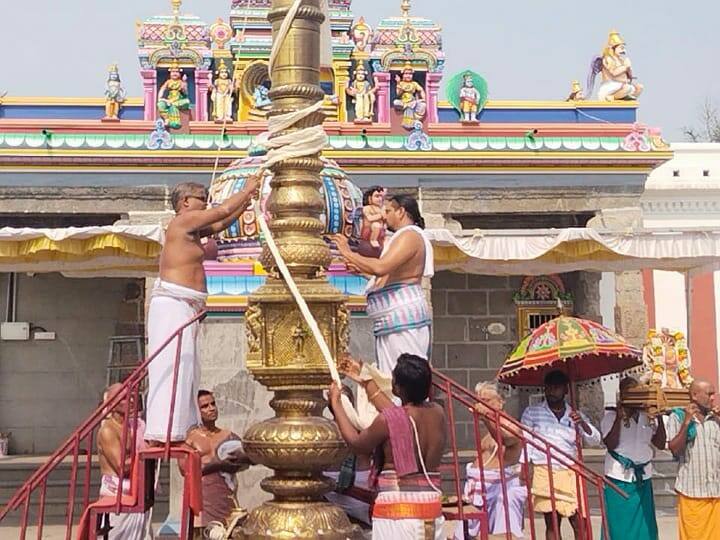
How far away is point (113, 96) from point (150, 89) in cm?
55

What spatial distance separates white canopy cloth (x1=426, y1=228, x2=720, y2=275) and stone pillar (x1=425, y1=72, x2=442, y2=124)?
3574mm

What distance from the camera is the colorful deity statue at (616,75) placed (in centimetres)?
1438

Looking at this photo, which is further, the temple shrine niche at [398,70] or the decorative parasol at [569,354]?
the temple shrine niche at [398,70]

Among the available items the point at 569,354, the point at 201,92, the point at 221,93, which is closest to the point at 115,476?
the point at 569,354

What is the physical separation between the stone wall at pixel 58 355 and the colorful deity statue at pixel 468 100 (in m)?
5.32

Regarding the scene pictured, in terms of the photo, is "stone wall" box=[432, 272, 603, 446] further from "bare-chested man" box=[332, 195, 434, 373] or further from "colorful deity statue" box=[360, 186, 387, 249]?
"bare-chested man" box=[332, 195, 434, 373]

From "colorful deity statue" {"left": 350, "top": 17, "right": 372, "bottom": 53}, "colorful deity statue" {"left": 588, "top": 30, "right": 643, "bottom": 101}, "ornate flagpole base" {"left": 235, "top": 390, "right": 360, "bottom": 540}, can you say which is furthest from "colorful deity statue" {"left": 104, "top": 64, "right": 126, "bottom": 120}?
"ornate flagpole base" {"left": 235, "top": 390, "right": 360, "bottom": 540}

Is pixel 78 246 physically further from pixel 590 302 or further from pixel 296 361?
pixel 590 302

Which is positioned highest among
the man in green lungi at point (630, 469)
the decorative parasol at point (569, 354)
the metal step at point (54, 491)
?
the decorative parasol at point (569, 354)

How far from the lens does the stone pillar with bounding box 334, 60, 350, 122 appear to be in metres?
14.2

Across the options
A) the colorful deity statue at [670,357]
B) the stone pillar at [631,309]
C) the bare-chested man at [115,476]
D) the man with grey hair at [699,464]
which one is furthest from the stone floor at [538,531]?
the colorful deity statue at [670,357]

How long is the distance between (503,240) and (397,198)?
5.66 meters

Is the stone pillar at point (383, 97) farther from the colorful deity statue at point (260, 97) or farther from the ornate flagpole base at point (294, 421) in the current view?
the ornate flagpole base at point (294, 421)

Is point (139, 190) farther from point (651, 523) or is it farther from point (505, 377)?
point (651, 523)
